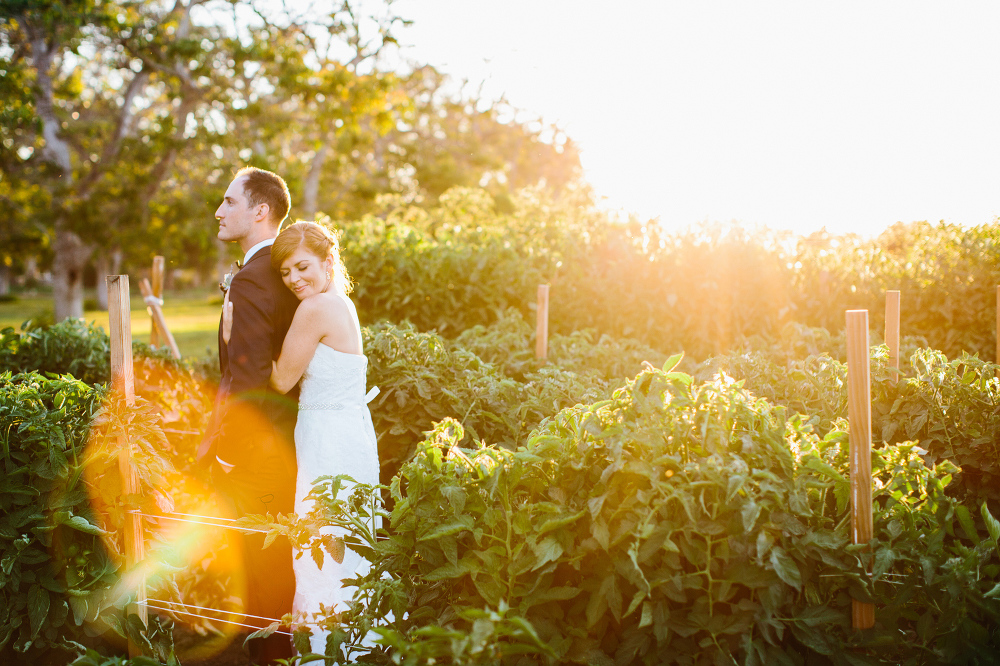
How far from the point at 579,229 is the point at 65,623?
6493mm

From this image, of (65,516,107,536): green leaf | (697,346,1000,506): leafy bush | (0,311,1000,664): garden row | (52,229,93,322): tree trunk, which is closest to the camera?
(0,311,1000,664): garden row

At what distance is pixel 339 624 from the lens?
2.16 m

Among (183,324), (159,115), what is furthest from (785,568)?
(183,324)

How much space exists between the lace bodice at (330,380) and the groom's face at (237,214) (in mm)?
761

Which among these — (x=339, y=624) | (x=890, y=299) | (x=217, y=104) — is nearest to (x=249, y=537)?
(x=339, y=624)

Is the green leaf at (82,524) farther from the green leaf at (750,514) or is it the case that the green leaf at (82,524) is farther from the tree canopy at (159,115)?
the tree canopy at (159,115)

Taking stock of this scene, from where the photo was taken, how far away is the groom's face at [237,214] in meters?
3.32

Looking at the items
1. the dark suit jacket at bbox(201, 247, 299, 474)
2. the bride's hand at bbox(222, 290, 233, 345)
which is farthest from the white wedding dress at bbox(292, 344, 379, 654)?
the bride's hand at bbox(222, 290, 233, 345)

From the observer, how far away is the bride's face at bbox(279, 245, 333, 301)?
10.2 ft

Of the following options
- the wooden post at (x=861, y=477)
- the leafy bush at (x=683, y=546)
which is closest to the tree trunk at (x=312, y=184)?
the leafy bush at (x=683, y=546)

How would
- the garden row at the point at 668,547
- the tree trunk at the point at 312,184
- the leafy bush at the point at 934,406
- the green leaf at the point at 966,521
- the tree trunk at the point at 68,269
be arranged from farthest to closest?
the tree trunk at the point at 312,184, the tree trunk at the point at 68,269, the leafy bush at the point at 934,406, the green leaf at the point at 966,521, the garden row at the point at 668,547

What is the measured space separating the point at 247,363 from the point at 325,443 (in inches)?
22.5

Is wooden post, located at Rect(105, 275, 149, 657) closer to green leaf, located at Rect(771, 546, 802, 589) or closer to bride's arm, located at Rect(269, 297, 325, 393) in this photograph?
bride's arm, located at Rect(269, 297, 325, 393)

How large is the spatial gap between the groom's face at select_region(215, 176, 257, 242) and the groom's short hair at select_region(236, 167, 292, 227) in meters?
0.03
